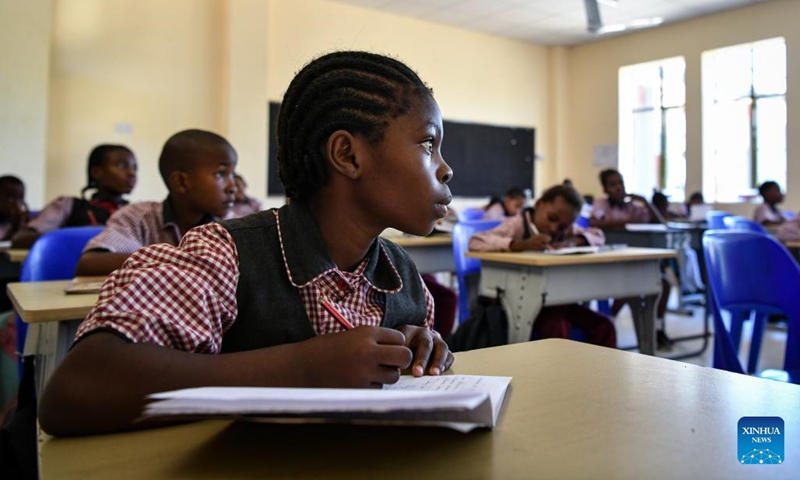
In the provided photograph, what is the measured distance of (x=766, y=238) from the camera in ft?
5.59

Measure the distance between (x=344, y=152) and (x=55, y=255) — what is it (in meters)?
1.47

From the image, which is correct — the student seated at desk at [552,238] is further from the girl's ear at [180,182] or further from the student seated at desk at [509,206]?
the student seated at desk at [509,206]

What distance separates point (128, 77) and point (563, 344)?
5.68 meters

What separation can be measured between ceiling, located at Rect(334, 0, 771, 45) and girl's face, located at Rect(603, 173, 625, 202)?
7.91ft

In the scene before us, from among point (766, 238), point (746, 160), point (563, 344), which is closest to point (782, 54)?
point (746, 160)

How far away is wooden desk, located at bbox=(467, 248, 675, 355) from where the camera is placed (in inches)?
97.8

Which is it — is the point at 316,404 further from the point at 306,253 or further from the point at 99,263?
the point at 99,263

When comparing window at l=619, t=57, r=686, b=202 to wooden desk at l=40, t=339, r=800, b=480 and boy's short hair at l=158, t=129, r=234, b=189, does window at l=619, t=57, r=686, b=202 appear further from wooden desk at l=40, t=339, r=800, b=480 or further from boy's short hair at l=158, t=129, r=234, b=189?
wooden desk at l=40, t=339, r=800, b=480

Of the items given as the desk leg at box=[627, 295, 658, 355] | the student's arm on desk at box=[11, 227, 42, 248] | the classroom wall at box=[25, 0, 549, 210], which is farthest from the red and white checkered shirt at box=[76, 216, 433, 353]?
Answer: the classroom wall at box=[25, 0, 549, 210]

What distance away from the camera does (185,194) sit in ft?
6.06

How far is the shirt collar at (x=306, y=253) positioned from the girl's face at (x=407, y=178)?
0.08 m

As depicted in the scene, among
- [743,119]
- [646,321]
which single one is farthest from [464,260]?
[743,119]

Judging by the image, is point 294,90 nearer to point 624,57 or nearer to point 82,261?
point 82,261

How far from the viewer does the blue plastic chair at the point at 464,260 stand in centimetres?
306
